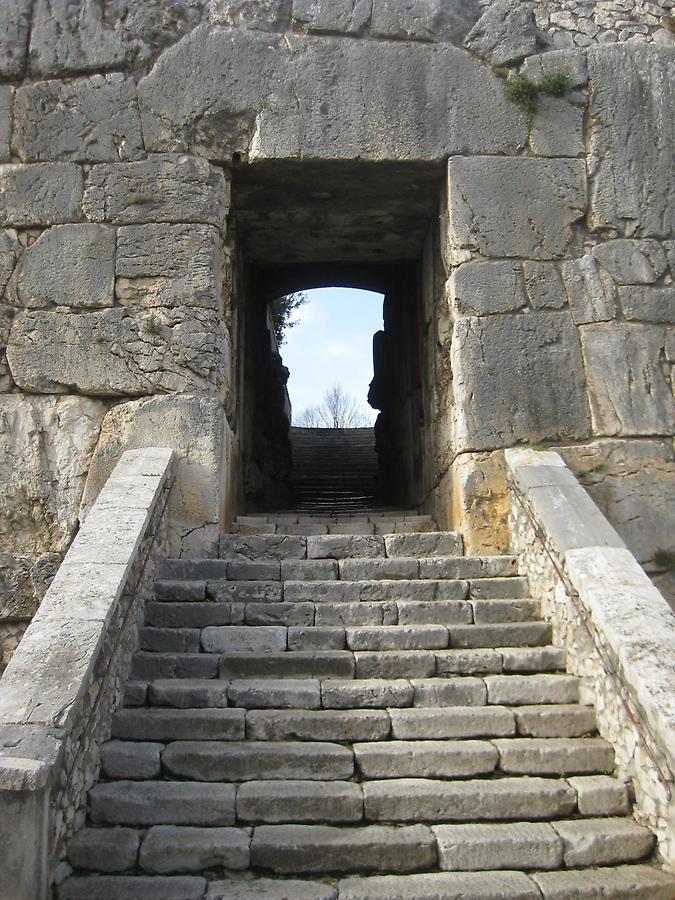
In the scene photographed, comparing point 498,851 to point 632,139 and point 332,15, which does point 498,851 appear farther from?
point 332,15

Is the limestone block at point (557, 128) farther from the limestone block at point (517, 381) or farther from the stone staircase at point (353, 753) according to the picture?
the stone staircase at point (353, 753)

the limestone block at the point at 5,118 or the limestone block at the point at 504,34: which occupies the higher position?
the limestone block at the point at 504,34

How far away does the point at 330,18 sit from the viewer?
652 centimetres

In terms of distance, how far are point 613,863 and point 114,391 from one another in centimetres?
447

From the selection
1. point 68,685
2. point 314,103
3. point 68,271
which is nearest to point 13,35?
point 68,271

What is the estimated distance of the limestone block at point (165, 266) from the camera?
6199 millimetres

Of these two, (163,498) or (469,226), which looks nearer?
(163,498)

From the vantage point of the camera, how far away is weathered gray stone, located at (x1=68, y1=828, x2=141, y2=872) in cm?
339

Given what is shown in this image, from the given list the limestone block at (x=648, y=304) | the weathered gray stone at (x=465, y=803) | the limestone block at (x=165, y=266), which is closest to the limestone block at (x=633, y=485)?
the limestone block at (x=648, y=304)

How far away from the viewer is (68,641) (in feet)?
12.4

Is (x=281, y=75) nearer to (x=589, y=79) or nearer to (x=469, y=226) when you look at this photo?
(x=469, y=226)

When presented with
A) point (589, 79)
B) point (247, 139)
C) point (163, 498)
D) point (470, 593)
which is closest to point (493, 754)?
point (470, 593)

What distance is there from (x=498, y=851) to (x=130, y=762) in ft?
5.68

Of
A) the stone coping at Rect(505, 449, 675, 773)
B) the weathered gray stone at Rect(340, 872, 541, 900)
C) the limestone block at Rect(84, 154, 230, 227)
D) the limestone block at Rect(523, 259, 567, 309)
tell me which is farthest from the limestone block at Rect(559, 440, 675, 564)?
the limestone block at Rect(84, 154, 230, 227)
